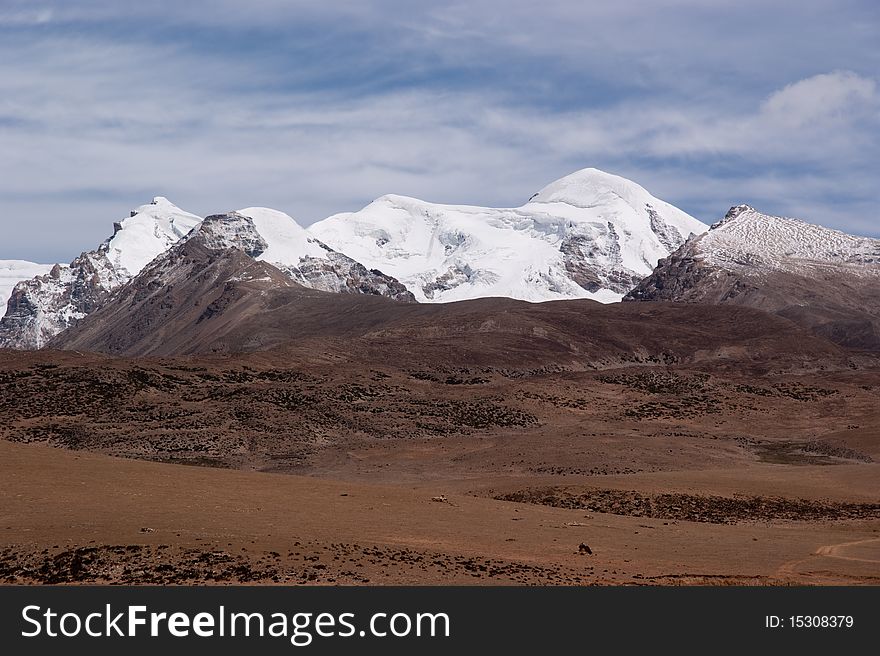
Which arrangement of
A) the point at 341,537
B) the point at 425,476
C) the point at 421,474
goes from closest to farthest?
the point at 341,537
the point at 425,476
the point at 421,474

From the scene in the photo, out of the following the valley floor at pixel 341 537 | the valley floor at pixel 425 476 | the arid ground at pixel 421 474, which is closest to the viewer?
the valley floor at pixel 341 537

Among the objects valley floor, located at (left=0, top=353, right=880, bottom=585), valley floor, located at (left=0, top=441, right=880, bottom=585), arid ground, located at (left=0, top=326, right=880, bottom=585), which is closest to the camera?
valley floor, located at (left=0, top=441, right=880, bottom=585)

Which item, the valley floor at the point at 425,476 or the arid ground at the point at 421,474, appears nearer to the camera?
the valley floor at the point at 425,476

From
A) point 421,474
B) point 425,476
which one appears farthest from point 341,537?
point 421,474

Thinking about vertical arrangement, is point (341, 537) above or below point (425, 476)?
above

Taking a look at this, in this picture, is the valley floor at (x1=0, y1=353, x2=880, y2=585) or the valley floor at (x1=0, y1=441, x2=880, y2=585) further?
the valley floor at (x1=0, y1=353, x2=880, y2=585)

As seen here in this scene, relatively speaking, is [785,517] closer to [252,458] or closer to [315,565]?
[315,565]

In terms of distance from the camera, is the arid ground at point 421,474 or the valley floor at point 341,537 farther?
the arid ground at point 421,474

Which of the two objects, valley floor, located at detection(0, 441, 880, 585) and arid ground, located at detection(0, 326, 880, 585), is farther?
arid ground, located at detection(0, 326, 880, 585)

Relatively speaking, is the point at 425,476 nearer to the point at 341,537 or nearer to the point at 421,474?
the point at 421,474

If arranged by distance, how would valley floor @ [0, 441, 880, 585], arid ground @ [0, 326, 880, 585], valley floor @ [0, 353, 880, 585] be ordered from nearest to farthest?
1. valley floor @ [0, 441, 880, 585]
2. valley floor @ [0, 353, 880, 585]
3. arid ground @ [0, 326, 880, 585]

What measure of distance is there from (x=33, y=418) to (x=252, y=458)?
18380 millimetres

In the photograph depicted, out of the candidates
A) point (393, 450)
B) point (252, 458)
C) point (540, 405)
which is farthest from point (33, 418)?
point (540, 405)

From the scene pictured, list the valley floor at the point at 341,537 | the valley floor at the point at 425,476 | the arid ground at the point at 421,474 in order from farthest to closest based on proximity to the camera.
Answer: the arid ground at the point at 421,474 < the valley floor at the point at 425,476 < the valley floor at the point at 341,537
